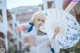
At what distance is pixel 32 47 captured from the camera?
2.04m

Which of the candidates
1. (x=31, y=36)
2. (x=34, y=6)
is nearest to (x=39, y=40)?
(x=31, y=36)

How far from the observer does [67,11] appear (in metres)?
2.04

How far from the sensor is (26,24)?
205cm

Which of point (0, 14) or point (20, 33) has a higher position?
point (0, 14)

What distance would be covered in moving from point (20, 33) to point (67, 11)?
1.16ft

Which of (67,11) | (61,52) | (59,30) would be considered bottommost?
(61,52)

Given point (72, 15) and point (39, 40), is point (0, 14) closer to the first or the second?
point (39, 40)

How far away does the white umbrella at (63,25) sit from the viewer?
6.68 ft

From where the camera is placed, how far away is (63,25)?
2039mm

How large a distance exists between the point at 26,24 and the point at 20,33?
75 mm

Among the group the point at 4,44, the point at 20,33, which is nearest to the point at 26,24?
the point at 20,33

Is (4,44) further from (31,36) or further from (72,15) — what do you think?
(72,15)

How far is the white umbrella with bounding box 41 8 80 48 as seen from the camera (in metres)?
2.04

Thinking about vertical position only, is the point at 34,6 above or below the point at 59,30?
above
